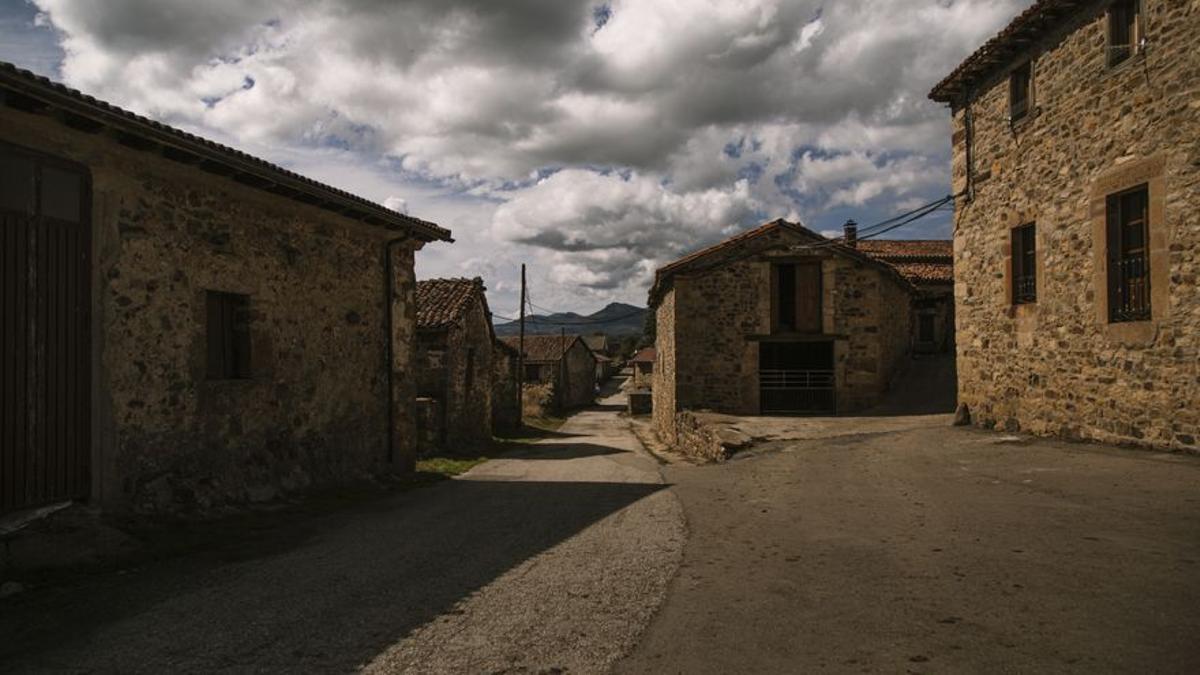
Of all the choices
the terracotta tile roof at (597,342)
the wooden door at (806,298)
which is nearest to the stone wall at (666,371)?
the wooden door at (806,298)

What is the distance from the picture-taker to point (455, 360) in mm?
19828

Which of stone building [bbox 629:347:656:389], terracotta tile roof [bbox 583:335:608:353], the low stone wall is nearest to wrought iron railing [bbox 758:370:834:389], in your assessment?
the low stone wall

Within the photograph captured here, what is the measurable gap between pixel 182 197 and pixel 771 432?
1095 centimetres

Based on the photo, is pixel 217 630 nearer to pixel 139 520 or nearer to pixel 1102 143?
pixel 139 520

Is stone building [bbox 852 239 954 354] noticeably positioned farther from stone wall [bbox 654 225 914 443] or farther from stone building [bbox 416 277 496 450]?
stone building [bbox 416 277 496 450]

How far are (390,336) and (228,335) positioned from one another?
3286 mm

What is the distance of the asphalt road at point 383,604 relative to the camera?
3824 mm

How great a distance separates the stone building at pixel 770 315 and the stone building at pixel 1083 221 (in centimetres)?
625

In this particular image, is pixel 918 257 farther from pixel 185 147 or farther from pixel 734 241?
pixel 185 147

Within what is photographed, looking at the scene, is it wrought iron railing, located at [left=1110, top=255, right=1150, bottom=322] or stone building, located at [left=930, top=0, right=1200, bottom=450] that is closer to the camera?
stone building, located at [left=930, top=0, right=1200, bottom=450]

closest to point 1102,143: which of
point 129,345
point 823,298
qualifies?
point 823,298

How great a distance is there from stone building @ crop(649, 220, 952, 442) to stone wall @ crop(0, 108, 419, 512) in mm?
9821

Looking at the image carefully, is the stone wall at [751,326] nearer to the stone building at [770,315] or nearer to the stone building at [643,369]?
the stone building at [770,315]

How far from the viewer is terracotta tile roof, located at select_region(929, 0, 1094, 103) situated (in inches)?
400
